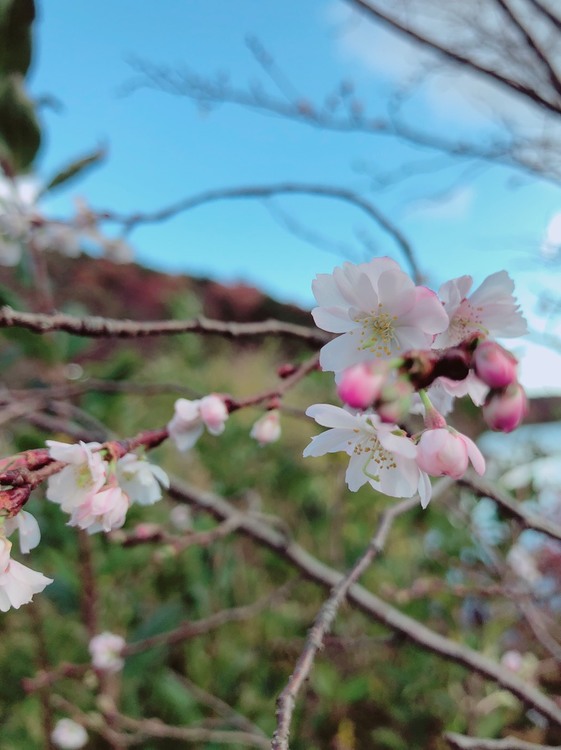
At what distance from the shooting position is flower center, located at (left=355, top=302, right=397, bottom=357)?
337 mm

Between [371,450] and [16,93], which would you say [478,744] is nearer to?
[371,450]

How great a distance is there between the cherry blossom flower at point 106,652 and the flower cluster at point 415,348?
87cm

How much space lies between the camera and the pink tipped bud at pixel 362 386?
25 centimetres

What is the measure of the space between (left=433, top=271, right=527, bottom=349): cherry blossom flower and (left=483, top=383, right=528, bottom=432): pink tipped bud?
0.08 metres

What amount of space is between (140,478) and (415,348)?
25 centimetres

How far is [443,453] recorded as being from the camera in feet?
1.03

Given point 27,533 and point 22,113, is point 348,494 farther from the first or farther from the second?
point 27,533

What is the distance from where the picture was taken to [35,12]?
84 centimetres

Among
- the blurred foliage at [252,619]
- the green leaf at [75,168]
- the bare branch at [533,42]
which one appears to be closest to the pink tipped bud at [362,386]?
the blurred foliage at [252,619]

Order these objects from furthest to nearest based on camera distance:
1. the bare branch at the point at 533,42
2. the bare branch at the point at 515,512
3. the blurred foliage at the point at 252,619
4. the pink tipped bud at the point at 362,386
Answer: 1. the blurred foliage at the point at 252,619
2. the bare branch at the point at 533,42
3. the bare branch at the point at 515,512
4. the pink tipped bud at the point at 362,386

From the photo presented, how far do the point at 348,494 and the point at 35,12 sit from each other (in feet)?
5.40

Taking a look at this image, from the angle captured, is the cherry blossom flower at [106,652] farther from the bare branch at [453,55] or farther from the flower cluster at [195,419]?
the bare branch at [453,55]

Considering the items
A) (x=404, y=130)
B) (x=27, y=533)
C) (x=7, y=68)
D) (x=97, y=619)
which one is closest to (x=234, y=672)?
(x=97, y=619)

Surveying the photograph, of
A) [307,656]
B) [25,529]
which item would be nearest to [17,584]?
[25,529]
